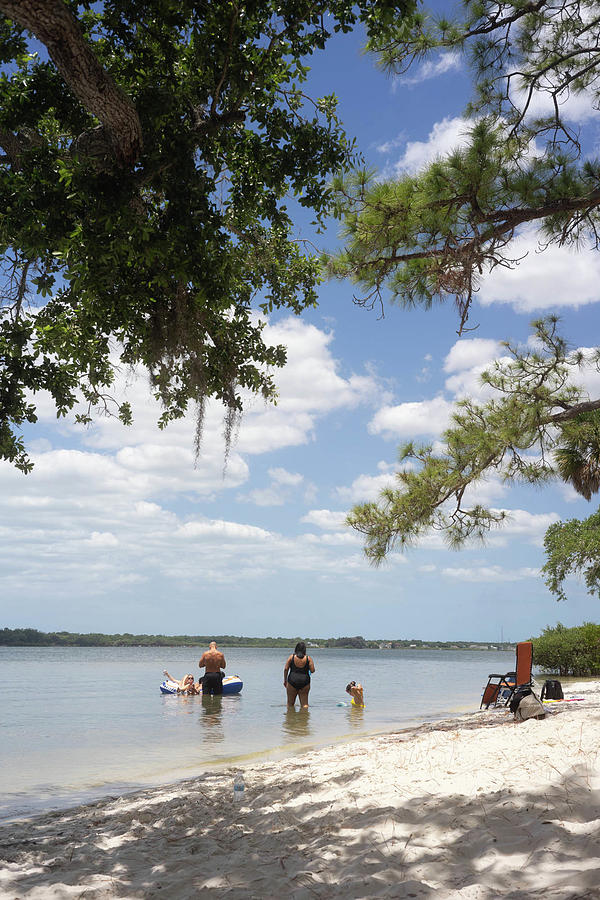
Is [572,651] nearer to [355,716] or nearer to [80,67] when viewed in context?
[355,716]

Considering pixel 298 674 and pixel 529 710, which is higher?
pixel 529 710

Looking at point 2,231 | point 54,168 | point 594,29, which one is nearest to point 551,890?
point 2,231

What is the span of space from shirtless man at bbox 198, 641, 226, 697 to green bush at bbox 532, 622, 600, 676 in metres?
13.6

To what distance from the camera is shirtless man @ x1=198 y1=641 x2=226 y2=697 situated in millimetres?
16984

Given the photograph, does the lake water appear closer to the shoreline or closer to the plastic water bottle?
the shoreline

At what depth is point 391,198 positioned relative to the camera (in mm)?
7125

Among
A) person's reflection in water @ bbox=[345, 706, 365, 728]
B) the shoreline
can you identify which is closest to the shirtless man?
person's reflection in water @ bbox=[345, 706, 365, 728]

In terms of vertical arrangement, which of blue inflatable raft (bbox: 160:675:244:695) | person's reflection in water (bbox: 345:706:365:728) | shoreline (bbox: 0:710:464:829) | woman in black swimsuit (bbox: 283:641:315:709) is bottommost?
blue inflatable raft (bbox: 160:675:244:695)

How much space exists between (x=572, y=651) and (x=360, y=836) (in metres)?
23.1

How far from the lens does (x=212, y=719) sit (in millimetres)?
14922

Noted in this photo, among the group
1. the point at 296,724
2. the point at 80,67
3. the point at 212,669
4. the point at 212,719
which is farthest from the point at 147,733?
the point at 80,67

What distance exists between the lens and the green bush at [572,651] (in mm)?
23969

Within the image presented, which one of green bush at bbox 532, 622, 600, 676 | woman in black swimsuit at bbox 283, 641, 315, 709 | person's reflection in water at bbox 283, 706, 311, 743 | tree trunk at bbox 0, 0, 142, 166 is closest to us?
tree trunk at bbox 0, 0, 142, 166

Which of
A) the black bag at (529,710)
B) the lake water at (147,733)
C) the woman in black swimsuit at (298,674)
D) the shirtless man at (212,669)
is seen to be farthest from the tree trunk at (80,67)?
the shirtless man at (212,669)
